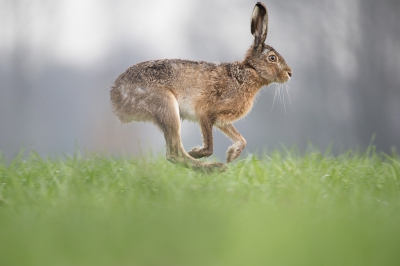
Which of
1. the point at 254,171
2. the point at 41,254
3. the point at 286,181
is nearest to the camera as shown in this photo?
the point at 41,254

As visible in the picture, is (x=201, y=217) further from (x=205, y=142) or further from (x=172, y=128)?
(x=205, y=142)

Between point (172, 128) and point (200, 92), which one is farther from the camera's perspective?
point (200, 92)

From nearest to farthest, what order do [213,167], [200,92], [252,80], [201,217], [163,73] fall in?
1. [201,217]
2. [213,167]
3. [163,73]
4. [200,92]
5. [252,80]

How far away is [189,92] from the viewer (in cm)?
513

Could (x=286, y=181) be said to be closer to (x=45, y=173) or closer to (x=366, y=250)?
(x=366, y=250)

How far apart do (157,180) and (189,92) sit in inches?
53.8

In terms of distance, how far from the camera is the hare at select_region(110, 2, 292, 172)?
4762mm

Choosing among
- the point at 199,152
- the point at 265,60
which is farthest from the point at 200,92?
the point at 265,60

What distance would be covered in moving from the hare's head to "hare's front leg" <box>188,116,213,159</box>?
0.93 meters

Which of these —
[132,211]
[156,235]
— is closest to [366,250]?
[156,235]

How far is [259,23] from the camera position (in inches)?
212

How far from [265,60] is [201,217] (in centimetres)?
325

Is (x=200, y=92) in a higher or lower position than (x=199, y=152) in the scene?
higher

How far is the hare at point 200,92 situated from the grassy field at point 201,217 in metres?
0.43
